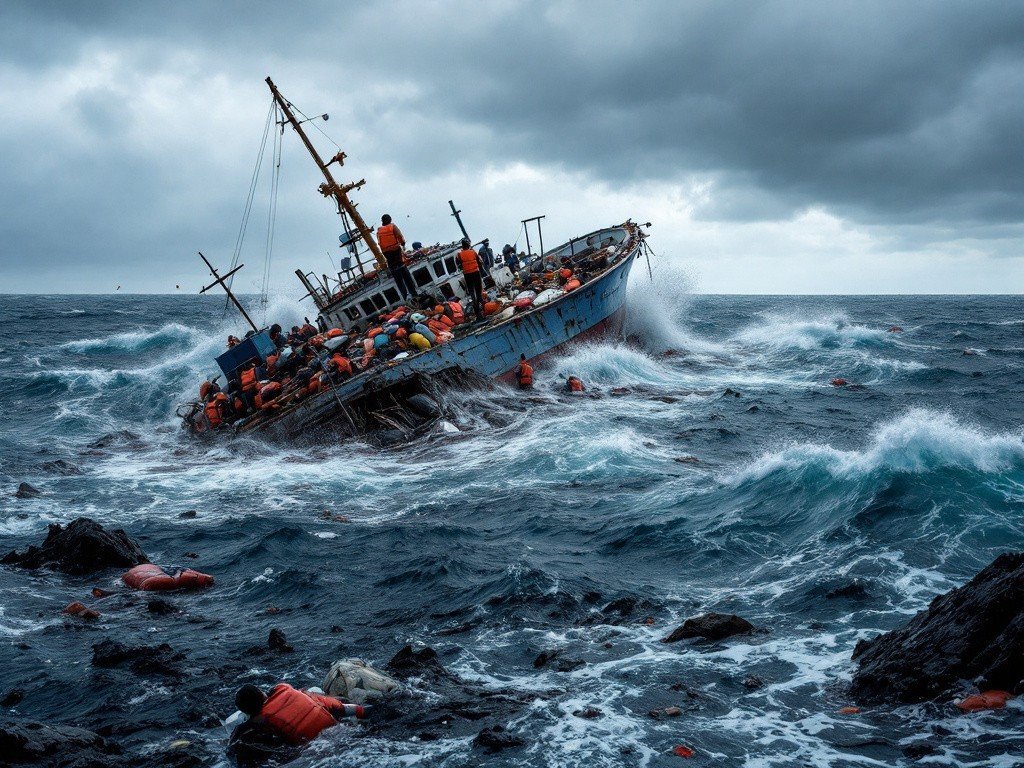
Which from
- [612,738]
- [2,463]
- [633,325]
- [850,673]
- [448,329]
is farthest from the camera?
[633,325]

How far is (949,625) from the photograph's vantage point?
679 centimetres

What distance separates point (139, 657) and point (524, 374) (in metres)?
17.0

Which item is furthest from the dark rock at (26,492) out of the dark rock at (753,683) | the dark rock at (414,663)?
the dark rock at (753,683)

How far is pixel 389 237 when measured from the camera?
24359 millimetres

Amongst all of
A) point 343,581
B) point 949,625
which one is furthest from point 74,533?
point 949,625

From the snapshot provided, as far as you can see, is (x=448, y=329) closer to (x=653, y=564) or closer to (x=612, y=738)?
(x=653, y=564)

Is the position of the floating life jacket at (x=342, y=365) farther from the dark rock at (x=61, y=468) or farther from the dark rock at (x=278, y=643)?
the dark rock at (x=278, y=643)

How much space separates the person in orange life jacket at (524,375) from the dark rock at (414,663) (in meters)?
16.5

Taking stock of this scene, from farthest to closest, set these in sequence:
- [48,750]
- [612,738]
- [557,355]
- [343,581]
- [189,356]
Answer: [189,356]
[557,355]
[343,581]
[612,738]
[48,750]

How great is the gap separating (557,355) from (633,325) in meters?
10.7

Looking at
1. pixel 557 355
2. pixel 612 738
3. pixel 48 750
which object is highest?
pixel 557 355

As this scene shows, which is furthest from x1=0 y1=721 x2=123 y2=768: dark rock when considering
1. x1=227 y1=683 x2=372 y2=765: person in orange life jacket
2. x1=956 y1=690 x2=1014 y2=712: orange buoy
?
x1=956 y1=690 x2=1014 y2=712: orange buoy

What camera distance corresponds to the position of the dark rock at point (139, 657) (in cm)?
800

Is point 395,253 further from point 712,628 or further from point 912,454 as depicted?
point 712,628
